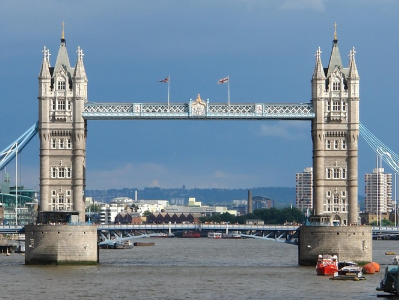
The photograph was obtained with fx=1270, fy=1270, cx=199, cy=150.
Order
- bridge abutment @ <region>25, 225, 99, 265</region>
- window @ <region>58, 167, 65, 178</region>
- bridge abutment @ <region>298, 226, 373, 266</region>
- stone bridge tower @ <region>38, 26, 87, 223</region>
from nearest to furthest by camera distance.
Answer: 1. bridge abutment @ <region>298, 226, 373, 266</region>
2. bridge abutment @ <region>25, 225, 99, 265</region>
3. stone bridge tower @ <region>38, 26, 87, 223</region>
4. window @ <region>58, 167, 65, 178</region>

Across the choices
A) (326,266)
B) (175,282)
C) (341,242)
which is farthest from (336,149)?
(175,282)

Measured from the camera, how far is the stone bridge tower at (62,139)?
5143 inches

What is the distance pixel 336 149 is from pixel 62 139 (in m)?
28.2

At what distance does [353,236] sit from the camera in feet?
410

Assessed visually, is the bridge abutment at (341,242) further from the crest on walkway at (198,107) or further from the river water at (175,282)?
the crest on walkway at (198,107)

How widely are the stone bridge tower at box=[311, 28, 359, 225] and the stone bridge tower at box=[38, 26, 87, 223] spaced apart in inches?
957

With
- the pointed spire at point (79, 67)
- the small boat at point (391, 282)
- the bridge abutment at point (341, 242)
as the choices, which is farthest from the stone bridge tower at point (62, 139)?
the small boat at point (391, 282)

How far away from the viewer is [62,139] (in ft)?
430

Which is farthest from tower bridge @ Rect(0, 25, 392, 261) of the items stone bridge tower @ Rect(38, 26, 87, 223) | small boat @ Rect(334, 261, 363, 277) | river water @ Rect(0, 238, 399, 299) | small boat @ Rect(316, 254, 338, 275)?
small boat @ Rect(334, 261, 363, 277)

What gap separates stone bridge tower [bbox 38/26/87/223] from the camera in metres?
131

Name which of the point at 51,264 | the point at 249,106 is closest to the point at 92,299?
the point at 51,264

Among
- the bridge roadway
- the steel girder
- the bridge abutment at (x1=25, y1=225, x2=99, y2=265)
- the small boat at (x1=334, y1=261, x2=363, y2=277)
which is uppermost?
the steel girder

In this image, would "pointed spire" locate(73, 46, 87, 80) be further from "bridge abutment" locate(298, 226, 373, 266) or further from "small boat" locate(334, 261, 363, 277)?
"small boat" locate(334, 261, 363, 277)

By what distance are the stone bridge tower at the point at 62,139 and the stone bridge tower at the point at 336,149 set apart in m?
24.3
